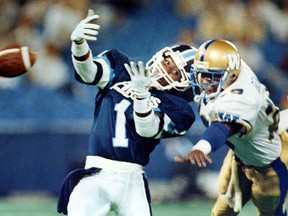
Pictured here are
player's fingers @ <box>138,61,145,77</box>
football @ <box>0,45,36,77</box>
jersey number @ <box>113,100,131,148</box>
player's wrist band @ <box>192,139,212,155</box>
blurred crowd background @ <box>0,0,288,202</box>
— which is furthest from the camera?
blurred crowd background @ <box>0,0,288,202</box>

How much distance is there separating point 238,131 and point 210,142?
328 mm

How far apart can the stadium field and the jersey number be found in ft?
8.75

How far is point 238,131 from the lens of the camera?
4.58 meters

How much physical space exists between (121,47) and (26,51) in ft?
16.8

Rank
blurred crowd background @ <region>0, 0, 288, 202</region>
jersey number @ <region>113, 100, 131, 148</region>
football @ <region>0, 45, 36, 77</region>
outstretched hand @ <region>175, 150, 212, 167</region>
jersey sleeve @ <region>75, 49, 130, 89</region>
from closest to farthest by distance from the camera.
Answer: outstretched hand @ <region>175, 150, 212, 167</region>, jersey number @ <region>113, 100, 131, 148</region>, jersey sleeve @ <region>75, 49, 130, 89</region>, football @ <region>0, 45, 36, 77</region>, blurred crowd background @ <region>0, 0, 288, 202</region>

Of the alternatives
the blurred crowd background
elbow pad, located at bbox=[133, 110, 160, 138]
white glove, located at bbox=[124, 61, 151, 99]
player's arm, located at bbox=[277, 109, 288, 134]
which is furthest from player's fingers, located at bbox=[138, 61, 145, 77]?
the blurred crowd background

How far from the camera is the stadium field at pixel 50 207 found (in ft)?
24.5

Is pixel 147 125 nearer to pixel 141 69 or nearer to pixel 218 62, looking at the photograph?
pixel 141 69

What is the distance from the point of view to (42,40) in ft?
32.2

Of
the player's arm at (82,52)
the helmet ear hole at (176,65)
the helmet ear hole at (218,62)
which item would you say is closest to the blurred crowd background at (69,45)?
the helmet ear hole at (176,65)

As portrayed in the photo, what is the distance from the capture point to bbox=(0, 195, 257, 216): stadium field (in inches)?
294

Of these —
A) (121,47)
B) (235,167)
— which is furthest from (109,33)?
(235,167)

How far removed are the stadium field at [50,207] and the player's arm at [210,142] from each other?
2.93 meters

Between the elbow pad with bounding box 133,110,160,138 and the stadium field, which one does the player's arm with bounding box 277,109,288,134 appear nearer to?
the elbow pad with bounding box 133,110,160,138
